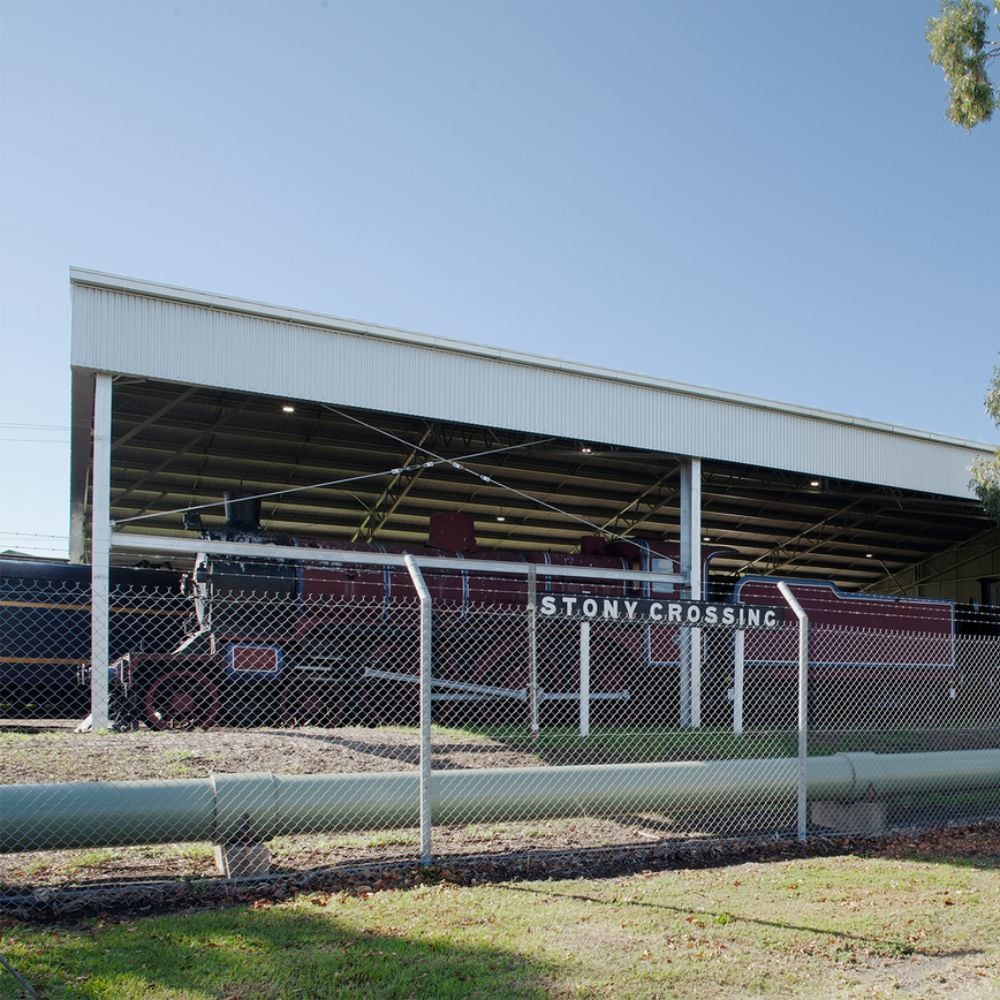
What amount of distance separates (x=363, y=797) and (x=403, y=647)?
9.20 meters

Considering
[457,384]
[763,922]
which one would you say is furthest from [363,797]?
[457,384]

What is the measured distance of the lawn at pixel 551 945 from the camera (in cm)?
462

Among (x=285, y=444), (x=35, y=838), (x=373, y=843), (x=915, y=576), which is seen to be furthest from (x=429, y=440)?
(x=915, y=576)

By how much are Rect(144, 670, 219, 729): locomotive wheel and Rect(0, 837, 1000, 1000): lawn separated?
8.76m

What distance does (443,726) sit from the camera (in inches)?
604

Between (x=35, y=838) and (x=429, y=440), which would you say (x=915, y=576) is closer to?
(x=429, y=440)

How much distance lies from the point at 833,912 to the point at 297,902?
330cm

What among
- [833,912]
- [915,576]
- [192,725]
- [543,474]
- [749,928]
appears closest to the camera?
[749,928]

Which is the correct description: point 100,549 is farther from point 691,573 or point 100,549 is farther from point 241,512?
point 691,573

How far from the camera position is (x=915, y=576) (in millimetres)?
34438

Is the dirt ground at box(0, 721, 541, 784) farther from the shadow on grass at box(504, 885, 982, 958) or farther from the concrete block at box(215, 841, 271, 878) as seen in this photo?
the shadow on grass at box(504, 885, 982, 958)

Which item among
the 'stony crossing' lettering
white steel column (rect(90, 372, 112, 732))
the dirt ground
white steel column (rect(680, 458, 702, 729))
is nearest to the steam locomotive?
white steel column (rect(680, 458, 702, 729))

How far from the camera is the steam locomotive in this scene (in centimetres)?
1448

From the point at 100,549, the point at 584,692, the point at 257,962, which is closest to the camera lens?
the point at 257,962
